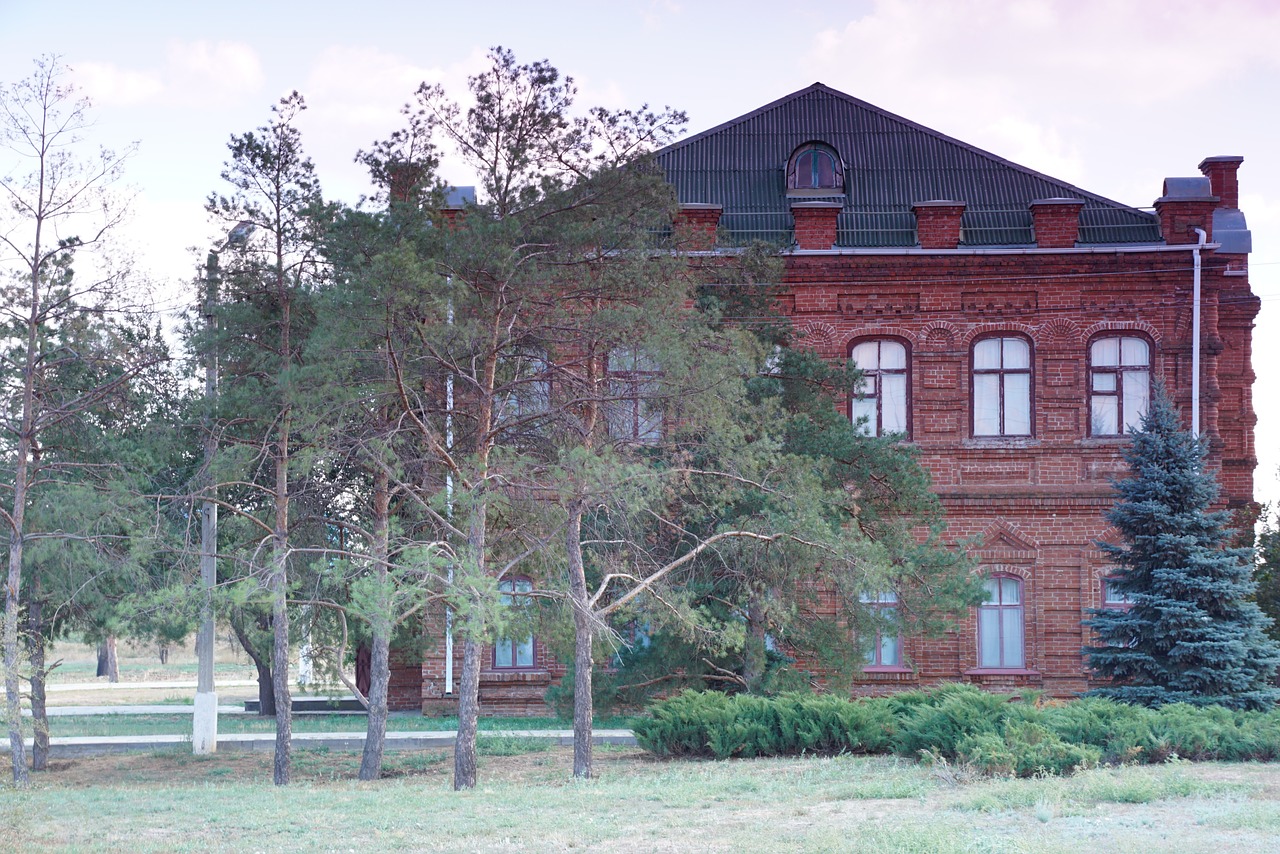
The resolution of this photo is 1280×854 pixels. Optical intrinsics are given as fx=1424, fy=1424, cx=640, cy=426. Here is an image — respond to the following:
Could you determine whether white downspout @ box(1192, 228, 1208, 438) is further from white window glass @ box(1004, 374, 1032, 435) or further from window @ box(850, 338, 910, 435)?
window @ box(850, 338, 910, 435)

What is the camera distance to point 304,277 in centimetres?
1867

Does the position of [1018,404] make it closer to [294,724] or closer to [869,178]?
[869,178]

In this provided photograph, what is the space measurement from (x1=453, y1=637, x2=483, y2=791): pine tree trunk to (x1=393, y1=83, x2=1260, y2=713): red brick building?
10.4 meters

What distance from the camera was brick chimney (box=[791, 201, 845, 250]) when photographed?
27.7 meters

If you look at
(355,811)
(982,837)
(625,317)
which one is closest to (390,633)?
(355,811)

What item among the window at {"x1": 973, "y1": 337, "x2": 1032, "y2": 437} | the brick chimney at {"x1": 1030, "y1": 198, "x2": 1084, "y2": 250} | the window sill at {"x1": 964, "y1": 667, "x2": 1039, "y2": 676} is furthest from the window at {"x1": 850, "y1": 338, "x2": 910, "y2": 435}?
the window sill at {"x1": 964, "y1": 667, "x2": 1039, "y2": 676}

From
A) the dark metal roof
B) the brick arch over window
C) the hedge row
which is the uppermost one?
the dark metal roof

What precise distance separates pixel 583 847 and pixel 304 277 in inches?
409

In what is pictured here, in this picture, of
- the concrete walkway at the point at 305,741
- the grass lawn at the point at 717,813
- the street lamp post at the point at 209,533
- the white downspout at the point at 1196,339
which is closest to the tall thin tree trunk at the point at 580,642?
the grass lawn at the point at 717,813

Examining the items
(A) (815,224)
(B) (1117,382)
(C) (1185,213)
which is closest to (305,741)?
(A) (815,224)

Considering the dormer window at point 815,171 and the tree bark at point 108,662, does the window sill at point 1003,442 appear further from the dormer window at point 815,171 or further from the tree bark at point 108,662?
the tree bark at point 108,662

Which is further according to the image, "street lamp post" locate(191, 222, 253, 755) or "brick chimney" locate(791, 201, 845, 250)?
"brick chimney" locate(791, 201, 845, 250)

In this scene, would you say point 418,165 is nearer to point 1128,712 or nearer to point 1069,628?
point 1128,712

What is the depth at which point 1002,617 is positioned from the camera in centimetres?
2716
